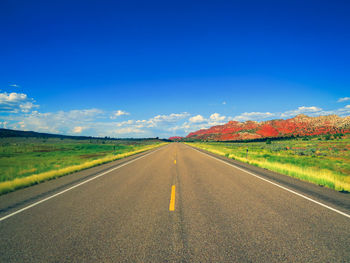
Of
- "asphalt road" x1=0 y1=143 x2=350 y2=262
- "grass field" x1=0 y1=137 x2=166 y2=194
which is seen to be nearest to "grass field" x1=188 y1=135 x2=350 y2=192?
"asphalt road" x1=0 y1=143 x2=350 y2=262

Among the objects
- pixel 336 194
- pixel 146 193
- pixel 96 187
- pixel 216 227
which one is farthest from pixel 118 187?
pixel 336 194

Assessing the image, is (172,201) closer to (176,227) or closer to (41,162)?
(176,227)

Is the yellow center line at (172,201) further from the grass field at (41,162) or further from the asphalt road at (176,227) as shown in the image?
the grass field at (41,162)

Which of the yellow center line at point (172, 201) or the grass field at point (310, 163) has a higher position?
the yellow center line at point (172, 201)

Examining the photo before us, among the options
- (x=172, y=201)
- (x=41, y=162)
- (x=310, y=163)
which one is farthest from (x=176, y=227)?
(x=41, y=162)

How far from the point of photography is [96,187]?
7.20 meters

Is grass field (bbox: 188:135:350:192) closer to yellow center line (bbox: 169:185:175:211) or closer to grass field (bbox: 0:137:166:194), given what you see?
yellow center line (bbox: 169:185:175:211)

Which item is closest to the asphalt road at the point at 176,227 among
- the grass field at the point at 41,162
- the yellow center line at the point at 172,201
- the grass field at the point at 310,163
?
the yellow center line at the point at 172,201

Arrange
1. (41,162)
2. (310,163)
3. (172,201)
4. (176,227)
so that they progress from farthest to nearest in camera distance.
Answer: (41,162) < (310,163) < (172,201) < (176,227)

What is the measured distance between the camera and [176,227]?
3676mm

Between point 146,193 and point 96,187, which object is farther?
point 96,187

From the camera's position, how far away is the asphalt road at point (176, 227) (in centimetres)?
283

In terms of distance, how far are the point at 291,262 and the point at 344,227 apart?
215 cm

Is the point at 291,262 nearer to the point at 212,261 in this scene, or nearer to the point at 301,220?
the point at 212,261
